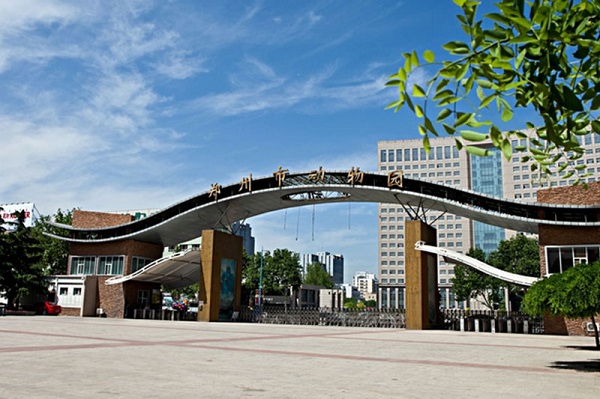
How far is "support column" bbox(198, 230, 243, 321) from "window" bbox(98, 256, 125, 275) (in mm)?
9642

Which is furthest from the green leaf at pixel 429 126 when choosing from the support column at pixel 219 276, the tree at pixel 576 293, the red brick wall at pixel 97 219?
the red brick wall at pixel 97 219

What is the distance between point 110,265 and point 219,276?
11797 millimetres

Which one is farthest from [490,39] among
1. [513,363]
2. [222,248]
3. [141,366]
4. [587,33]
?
[222,248]

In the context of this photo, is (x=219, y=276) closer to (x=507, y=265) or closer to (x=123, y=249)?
(x=123, y=249)

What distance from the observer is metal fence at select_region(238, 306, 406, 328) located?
37.3 metres

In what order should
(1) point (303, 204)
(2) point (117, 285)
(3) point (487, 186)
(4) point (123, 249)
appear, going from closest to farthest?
1. (1) point (303, 204)
2. (2) point (117, 285)
3. (4) point (123, 249)
4. (3) point (487, 186)

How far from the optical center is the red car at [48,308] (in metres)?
45.2

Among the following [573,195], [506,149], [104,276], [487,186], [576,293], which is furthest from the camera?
[487,186]

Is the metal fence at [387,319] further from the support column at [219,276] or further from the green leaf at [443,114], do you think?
the green leaf at [443,114]

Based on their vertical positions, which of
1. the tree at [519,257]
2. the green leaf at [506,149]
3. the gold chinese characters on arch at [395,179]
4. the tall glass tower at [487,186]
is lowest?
the green leaf at [506,149]

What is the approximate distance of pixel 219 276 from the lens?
130ft

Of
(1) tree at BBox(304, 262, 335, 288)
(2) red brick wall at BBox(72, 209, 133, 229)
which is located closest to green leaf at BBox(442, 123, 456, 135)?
(2) red brick wall at BBox(72, 209, 133, 229)

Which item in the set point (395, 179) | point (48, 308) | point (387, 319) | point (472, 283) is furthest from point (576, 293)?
point (472, 283)

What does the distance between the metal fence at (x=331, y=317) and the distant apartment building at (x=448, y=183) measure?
290 feet
